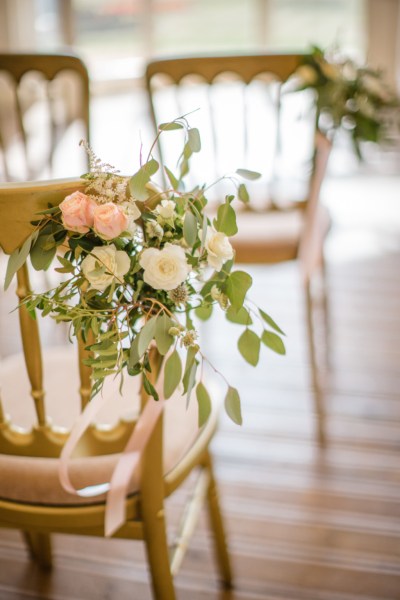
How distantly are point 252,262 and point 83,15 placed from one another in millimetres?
6406

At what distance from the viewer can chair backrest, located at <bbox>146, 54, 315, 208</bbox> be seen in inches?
82.0

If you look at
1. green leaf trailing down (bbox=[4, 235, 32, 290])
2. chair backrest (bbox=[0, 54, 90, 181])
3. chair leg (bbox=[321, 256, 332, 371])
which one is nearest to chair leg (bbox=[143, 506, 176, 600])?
green leaf trailing down (bbox=[4, 235, 32, 290])

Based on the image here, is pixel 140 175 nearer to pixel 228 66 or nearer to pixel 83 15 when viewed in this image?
pixel 228 66

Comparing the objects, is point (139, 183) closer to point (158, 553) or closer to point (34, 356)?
point (34, 356)

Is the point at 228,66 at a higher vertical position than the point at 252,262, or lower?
higher

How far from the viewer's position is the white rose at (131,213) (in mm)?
895

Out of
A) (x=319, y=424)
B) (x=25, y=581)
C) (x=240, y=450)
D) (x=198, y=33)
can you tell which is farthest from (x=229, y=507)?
(x=198, y=33)

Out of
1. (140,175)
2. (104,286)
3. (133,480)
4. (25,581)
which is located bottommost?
(25,581)

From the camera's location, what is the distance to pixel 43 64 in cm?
217

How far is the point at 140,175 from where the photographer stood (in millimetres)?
889

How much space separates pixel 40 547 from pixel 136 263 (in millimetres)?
945

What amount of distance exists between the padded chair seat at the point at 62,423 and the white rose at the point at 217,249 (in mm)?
263

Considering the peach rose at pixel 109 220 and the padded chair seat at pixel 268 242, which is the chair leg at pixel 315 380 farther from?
the peach rose at pixel 109 220

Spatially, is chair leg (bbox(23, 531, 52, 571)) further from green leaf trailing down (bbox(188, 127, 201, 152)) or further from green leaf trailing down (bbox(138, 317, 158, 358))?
green leaf trailing down (bbox(188, 127, 201, 152))
